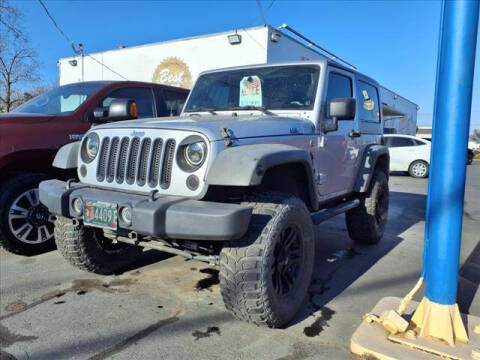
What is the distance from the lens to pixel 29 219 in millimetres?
4152

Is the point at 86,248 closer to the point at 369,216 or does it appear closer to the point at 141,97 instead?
the point at 141,97

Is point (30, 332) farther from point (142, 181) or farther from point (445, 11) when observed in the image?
point (445, 11)

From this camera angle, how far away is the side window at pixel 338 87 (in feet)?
12.8

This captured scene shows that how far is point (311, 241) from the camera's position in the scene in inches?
121

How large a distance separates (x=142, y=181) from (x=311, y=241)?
1368 mm

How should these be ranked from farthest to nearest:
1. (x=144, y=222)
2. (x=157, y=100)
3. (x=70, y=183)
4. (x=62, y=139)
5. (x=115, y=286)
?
(x=157, y=100) → (x=62, y=139) → (x=115, y=286) → (x=70, y=183) → (x=144, y=222)

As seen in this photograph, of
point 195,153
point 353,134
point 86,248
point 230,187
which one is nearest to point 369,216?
point 353,134

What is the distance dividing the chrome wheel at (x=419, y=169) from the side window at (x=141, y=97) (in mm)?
12143

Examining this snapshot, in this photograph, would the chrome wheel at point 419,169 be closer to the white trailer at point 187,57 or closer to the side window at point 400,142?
the side window at point 400,142

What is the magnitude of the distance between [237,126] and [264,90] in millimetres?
1154

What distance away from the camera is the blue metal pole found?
2391 millimetres

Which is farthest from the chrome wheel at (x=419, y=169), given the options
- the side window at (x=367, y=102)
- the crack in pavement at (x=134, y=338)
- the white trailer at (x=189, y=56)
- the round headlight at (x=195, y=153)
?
the round headlight at (x=195, y=153)

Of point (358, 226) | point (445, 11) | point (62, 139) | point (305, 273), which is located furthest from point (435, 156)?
point (62, 139)

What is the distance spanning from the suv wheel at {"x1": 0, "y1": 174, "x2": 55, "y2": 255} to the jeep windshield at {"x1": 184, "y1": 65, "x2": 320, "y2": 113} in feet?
6.17
